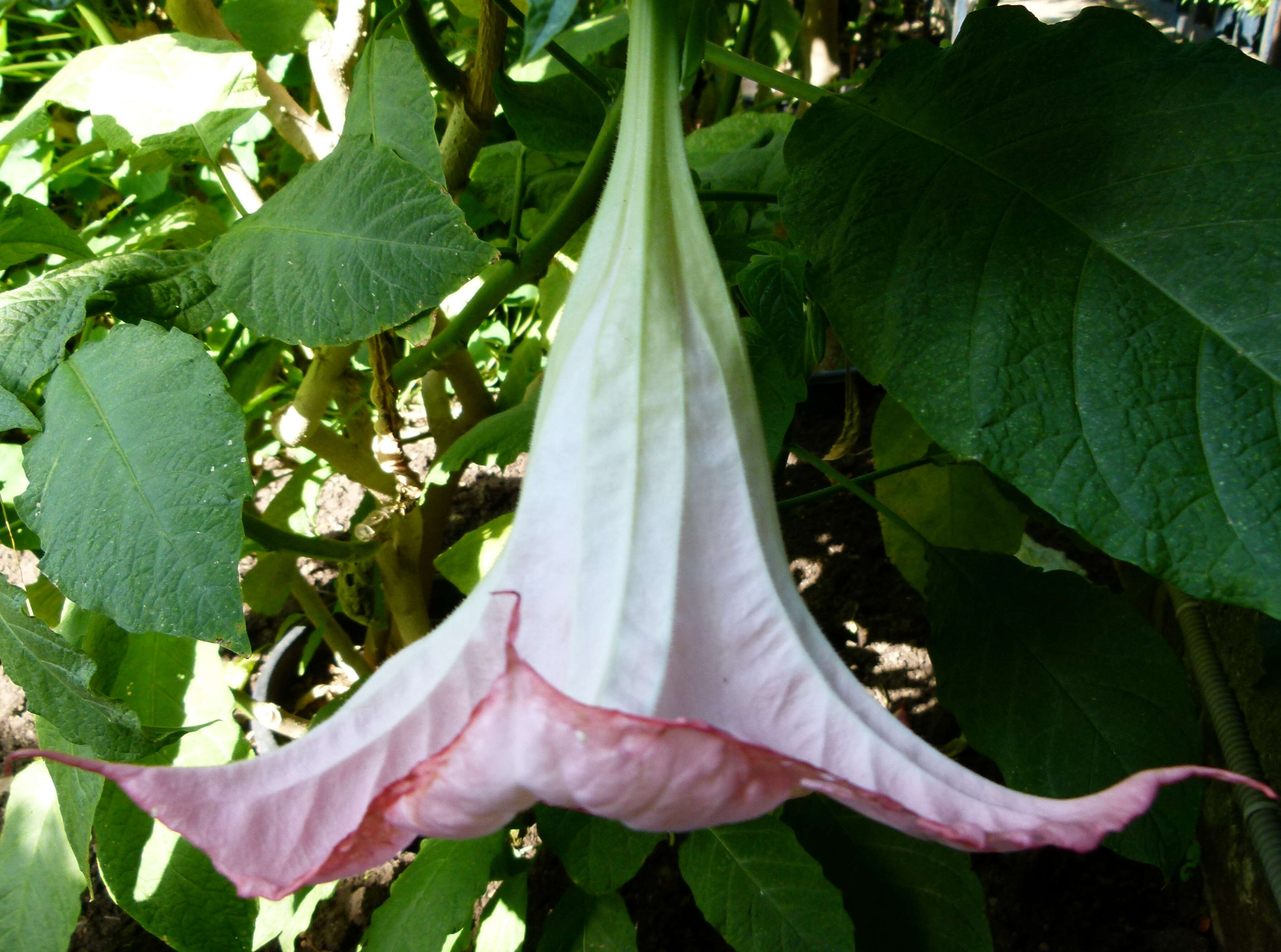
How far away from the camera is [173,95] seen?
60 cm

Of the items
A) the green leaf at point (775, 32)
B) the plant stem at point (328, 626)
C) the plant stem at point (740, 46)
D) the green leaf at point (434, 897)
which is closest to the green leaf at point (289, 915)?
the green leaf at point (434, 897)

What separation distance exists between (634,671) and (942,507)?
721 mm

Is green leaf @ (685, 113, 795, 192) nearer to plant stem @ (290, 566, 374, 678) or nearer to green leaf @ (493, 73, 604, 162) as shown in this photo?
green leaf @ (493, 73, 604, 162)

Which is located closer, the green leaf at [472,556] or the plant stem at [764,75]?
the plant stem at [764,75]

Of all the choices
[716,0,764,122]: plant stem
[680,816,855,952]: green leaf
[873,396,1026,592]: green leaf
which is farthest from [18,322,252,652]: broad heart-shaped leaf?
[716,0,764,122]: plant stem

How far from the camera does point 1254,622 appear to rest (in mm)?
814

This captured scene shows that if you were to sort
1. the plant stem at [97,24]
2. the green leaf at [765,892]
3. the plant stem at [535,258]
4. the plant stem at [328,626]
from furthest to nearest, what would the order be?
the plant stem at [328,626], the plant stem at [97,24], the green leaf at [765,892], the plant stem at [535,258]

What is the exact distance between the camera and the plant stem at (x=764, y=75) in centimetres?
54

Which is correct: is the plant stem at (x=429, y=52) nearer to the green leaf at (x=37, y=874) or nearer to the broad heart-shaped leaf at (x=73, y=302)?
the broad heart-shaped leaf at (x=73, y=302)

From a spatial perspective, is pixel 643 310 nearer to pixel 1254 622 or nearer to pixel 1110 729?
pixel 1110 729

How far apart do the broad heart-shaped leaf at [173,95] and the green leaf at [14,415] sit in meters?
0.22

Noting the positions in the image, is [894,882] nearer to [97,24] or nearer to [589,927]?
[589,927]

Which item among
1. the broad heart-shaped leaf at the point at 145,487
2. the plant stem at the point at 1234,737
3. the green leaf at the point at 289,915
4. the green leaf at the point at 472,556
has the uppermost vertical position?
the broad heart-shaped leaf at the point at 145,487

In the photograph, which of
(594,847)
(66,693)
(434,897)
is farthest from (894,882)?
(66,693)
